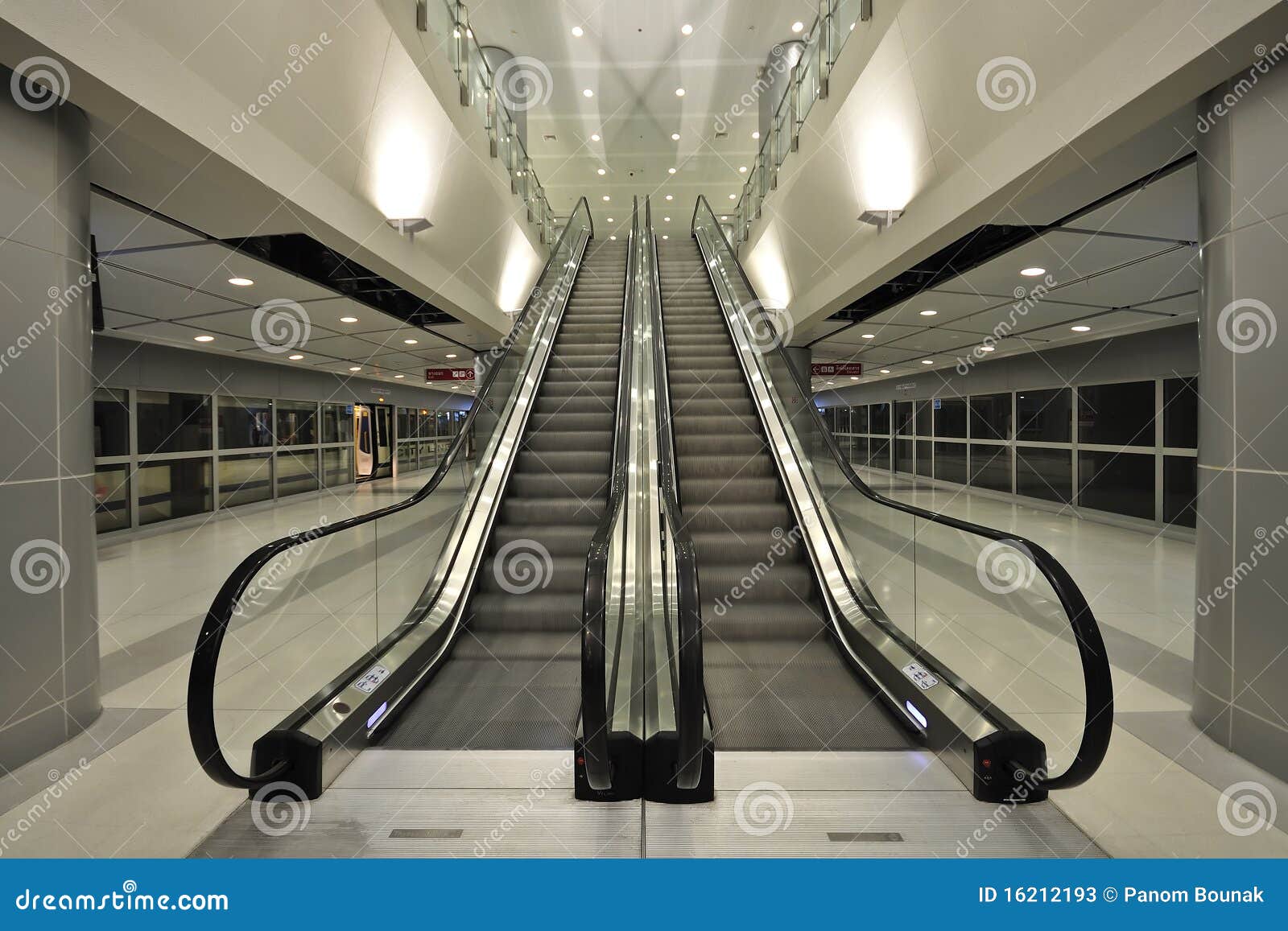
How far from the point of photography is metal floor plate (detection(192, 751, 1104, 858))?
215cm

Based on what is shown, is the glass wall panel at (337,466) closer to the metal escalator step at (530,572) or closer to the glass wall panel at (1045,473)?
the metal escalator step at (530,572)

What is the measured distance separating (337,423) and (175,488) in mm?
5515

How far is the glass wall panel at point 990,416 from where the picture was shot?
13.0 m

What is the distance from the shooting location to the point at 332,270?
6.00 metres

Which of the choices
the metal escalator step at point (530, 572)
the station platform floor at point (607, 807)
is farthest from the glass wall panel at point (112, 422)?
the metal escalator step at point (530, 572)

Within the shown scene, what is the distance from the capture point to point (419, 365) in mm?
14367

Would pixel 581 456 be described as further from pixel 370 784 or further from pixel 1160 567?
pixel 1160 567

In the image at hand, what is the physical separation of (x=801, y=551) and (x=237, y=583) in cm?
352

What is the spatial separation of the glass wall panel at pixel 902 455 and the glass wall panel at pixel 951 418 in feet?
5.72

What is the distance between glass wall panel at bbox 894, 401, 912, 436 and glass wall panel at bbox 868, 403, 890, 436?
23.4 inches

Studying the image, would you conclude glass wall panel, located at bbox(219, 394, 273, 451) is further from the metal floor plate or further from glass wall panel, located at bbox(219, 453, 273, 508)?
the metal floor plate

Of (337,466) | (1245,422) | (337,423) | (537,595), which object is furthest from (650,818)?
(337,423)

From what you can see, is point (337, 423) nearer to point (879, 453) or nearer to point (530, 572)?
point (530, 572)

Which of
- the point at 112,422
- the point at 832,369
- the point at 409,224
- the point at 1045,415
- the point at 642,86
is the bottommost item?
the point at 112,422
